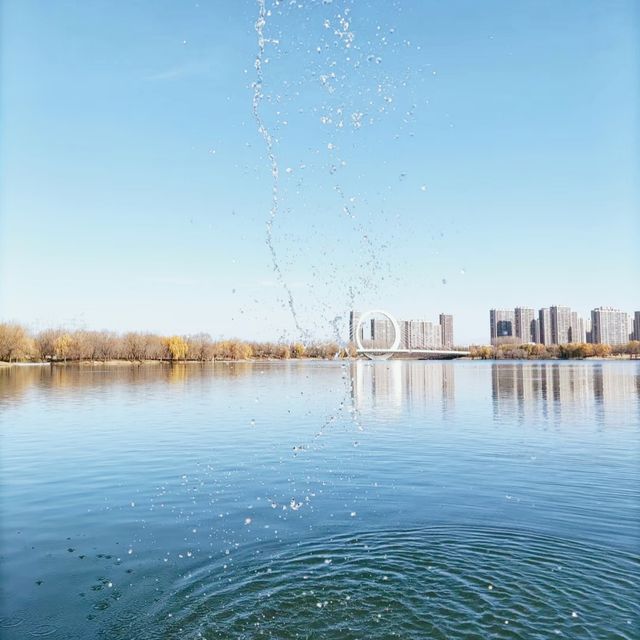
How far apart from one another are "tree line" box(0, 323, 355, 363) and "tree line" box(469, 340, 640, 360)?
Result: 6039 centimetres

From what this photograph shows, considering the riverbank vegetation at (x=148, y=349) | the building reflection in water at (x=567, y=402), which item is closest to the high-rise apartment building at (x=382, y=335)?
the riverbank vegetation at (x=148, y=349)

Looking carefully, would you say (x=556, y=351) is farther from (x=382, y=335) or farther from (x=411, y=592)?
(x=411, y=592)

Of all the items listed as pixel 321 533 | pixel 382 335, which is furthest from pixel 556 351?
pixel 321 533

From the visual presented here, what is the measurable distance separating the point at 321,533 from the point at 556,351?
559 ft

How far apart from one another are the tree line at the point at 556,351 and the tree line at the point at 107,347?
198 feet

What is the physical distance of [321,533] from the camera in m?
10.4

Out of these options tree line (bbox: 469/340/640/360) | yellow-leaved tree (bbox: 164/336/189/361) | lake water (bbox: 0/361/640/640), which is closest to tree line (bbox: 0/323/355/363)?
yellow-leaved tree (bbox: 164/336/189/361)

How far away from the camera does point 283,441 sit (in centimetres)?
2089

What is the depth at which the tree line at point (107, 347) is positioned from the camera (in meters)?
115

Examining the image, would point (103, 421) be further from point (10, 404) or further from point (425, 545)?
point (425, 545)

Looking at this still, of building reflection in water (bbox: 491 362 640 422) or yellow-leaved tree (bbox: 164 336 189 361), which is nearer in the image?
building reflection in water (bbox: 491 362 640 422)

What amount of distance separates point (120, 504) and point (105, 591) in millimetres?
4887

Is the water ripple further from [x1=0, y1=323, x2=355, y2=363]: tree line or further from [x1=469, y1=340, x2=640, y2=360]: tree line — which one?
[x1=469, y1=340, x2=640, y2=360]: tree line

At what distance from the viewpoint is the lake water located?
7199 millimetres
